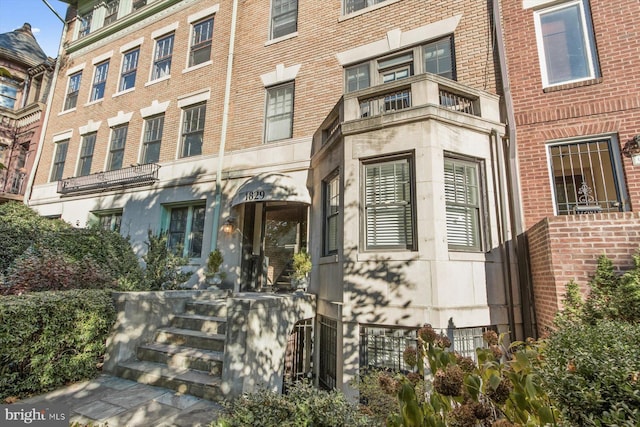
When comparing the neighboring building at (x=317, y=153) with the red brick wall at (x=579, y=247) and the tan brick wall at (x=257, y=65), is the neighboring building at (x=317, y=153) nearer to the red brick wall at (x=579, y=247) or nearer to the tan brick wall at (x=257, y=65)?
the tan brick wall at (x=257, y=65)

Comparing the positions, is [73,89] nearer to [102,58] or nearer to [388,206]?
[102,58]

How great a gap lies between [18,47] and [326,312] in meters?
25.5

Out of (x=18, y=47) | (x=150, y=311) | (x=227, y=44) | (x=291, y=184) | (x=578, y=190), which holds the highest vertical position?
(x=18, y=47)

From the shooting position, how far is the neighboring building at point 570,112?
19.1 ft

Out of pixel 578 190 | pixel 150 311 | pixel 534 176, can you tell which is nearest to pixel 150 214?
pixel 150 311

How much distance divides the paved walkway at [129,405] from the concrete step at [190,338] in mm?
923

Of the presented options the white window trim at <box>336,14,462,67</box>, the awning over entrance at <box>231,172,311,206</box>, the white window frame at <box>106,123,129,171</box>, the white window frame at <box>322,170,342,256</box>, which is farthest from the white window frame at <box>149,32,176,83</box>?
the white window frame at <box>322,170,342,256</box>

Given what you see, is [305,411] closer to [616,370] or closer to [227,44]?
[616,370]

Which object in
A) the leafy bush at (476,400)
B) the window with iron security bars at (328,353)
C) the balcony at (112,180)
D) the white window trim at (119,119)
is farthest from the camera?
the white window trim at (119,119)

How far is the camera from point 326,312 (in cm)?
670

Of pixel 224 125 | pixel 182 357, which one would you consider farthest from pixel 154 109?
pixel 182 357

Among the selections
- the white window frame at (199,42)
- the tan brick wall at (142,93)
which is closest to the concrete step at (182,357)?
the tan brick wall at (142,93)

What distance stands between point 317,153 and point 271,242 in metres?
3.37

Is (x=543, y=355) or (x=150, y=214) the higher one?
(x=150, y=214)
